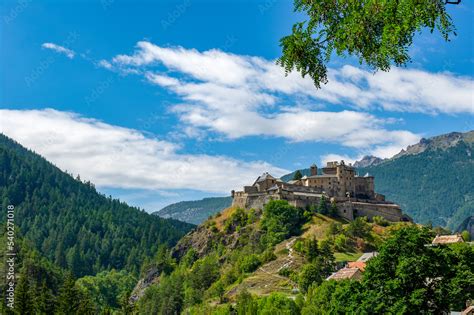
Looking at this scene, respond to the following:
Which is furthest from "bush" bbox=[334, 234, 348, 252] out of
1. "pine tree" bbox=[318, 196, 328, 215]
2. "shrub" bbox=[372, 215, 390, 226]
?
"shrub" bbox=[372, 215, 390, 226]

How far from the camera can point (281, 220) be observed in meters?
136

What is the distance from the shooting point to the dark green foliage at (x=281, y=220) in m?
135

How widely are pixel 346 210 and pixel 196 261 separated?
43384 mm

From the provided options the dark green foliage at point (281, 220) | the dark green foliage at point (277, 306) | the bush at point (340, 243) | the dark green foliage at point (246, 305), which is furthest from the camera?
the dark green foliage at point (281, 220)

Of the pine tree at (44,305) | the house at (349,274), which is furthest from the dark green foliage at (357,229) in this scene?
the pine tree at (44,305)

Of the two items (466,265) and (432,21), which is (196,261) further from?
(432,21)

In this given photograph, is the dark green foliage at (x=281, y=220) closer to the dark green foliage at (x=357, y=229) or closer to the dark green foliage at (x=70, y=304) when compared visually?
the dark green foliage at (x=357, y=229)

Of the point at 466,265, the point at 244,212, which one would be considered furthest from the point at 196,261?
the point at 466,265

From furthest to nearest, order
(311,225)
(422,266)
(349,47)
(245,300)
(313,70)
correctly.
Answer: (311,225) → (245,300) → (422,266) → (313,70) → (349,47)

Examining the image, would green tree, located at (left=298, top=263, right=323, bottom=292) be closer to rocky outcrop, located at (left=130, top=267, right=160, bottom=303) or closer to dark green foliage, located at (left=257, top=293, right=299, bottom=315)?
dark green foliage, located at (left=257, top=293, right=299, bottom=315)

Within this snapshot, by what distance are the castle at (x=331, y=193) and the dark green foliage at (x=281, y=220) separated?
12.3 ft

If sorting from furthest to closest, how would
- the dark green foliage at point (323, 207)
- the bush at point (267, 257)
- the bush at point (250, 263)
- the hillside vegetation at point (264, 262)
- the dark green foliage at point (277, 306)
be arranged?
the dark green foliage at point (323, 207)
the bush at point (267, 257)
the bush at point (250, 263)
the hillside vegetation at point (264, 262)
the dark green foliage at point (277, 306)

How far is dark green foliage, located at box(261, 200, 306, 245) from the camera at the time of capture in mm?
135000

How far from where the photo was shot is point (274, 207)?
450 ft
